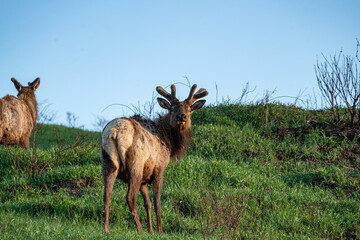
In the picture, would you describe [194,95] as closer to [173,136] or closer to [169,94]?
[169,94]

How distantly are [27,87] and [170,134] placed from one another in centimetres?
615

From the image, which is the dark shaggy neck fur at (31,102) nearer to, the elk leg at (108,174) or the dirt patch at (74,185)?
the dirt patch at (74,185)

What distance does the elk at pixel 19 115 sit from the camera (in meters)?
10.4

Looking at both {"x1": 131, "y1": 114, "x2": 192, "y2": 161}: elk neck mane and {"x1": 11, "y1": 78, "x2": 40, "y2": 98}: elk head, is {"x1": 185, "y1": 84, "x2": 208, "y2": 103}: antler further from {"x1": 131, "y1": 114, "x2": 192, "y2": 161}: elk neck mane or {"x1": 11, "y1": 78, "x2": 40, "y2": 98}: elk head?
{"x1": 11, "y1": 78, "x2": 40, "y2": 98}: elk head

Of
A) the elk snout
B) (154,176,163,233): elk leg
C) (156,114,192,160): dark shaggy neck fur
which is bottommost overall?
(154,176,163,233): elk leg

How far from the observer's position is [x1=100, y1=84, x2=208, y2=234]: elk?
5711 mm

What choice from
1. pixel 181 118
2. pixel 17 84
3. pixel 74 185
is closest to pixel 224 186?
pixel 181 118

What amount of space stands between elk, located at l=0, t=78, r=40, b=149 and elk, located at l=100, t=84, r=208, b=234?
501 cm

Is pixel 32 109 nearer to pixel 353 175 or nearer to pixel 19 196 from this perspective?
pixel 19 196

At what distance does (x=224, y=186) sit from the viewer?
8.55 meters

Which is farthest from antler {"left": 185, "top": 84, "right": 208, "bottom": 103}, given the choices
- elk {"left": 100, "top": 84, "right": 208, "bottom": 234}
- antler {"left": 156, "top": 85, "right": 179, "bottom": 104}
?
antler {"left": 156, "top": 85, "right": 179, "bottom": 104}

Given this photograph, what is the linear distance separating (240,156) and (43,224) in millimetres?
5995

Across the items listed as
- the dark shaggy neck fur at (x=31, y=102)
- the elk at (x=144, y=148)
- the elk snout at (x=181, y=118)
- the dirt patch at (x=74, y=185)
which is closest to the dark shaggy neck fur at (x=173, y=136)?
the elk at (x=144, y=148)

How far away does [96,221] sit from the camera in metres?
6.84
